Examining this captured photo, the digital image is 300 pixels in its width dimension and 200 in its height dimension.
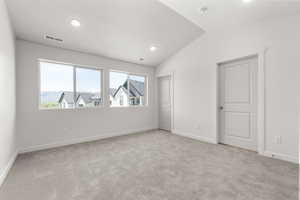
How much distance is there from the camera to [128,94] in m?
4.80

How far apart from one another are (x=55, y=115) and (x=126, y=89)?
2195mm

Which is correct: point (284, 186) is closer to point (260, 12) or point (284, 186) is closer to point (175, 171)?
point (175, 171)

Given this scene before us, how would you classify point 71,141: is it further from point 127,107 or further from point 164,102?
point 164,102

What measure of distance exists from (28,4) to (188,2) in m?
2.71

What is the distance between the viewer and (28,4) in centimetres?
221

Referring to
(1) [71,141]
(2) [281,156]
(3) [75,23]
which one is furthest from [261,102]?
(1) [71,141]

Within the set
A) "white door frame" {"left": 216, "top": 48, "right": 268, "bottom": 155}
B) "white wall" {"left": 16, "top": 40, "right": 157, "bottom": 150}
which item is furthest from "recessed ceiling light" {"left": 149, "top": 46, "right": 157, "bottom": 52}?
"white door frame" {"left": 216, "top": 48, "right": 268, "bottom": 155}

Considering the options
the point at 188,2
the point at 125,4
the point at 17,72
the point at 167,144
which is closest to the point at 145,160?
the point at 167,144

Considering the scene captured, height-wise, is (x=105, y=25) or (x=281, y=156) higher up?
(x=105, y=25)

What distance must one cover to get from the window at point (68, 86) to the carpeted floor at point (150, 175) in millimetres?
1196

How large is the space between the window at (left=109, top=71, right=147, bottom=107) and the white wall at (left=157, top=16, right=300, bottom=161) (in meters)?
1.31

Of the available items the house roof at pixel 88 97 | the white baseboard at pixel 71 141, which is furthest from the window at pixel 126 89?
the white baseboard at pixel 71 141

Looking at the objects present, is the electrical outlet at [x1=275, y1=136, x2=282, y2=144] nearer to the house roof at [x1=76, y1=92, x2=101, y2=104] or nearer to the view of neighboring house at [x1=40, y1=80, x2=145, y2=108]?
the view of neighboring house at [x1=40, y1=80, x2=145, y2=108]

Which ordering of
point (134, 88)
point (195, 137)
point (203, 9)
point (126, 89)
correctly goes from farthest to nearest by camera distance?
1. point (134, 88)
2. point (126, 89)
3. point (195, 137)
4. point (203, 9)
